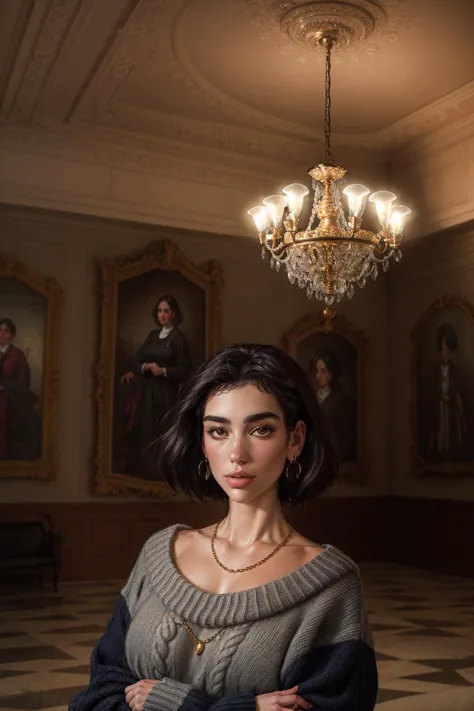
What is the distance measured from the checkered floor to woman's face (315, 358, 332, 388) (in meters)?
3.04

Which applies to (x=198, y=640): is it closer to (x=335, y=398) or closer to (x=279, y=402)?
(x=279, y=402)

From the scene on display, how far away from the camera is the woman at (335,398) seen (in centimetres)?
1403

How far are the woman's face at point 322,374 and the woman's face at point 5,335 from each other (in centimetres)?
478

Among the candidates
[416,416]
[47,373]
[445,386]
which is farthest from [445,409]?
[47,373]

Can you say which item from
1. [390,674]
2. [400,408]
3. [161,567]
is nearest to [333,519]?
[400,408]

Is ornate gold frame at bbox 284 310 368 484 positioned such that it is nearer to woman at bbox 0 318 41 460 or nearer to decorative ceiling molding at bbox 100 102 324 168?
decorative ceiling molding at bbox 100 102 324 168

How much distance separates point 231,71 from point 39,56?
2.20 meters

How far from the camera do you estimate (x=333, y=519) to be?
1413 cm

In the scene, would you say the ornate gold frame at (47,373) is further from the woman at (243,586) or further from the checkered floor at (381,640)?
the woman at (243,586)

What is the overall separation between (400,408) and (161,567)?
41.1 feet

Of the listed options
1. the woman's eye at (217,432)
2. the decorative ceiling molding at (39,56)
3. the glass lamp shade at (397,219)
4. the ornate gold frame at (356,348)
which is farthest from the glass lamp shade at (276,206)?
the woman's eye at (217,432)

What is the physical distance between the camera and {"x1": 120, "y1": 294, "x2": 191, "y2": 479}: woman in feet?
41.2

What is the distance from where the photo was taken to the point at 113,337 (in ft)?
41.1

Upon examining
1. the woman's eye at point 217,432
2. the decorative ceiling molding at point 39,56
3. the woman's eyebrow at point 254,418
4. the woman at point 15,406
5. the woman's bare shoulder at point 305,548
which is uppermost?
the decorative ceiling molding at point 39,56
